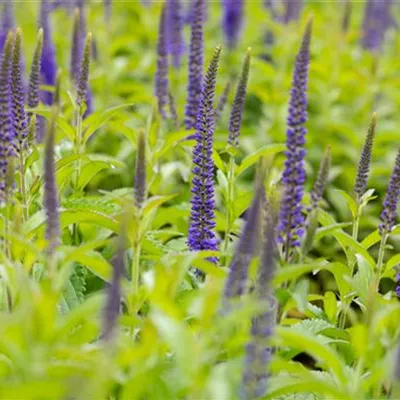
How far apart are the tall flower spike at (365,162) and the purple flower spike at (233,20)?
3.60 m

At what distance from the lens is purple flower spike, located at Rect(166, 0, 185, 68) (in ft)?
19.5

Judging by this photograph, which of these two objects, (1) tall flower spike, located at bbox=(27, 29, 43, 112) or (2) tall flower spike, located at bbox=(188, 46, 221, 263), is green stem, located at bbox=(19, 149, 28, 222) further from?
(2) tall flower spike, located at bbox=(188, 46, 221, 263)

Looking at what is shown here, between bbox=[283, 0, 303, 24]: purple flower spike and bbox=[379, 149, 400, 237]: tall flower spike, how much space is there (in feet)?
13.1

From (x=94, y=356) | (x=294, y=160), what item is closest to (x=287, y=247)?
(x=294, y=160)

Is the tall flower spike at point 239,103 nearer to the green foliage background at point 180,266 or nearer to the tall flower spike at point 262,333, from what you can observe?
the green foliage background at point 180,266

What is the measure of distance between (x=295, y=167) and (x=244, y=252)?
0.79 m

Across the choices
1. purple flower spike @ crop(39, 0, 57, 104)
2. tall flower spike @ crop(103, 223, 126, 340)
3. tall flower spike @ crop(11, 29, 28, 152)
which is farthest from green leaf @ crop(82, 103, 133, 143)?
tall flower spike @ crop(103, 223, 126, 340)

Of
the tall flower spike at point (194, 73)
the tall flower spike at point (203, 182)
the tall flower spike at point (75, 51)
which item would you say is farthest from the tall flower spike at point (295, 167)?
the tall flower spike at point (75, 51)

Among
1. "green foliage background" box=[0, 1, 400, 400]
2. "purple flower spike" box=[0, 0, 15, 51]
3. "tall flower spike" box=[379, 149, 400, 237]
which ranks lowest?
"green foliage background" box=[0, 1, 400, 400]

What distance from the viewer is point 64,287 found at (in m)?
3.48

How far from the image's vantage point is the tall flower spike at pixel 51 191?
247 cm

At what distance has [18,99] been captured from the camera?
3.21 metres

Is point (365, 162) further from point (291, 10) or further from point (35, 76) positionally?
point (291, 10)

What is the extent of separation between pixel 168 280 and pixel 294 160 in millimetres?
843
